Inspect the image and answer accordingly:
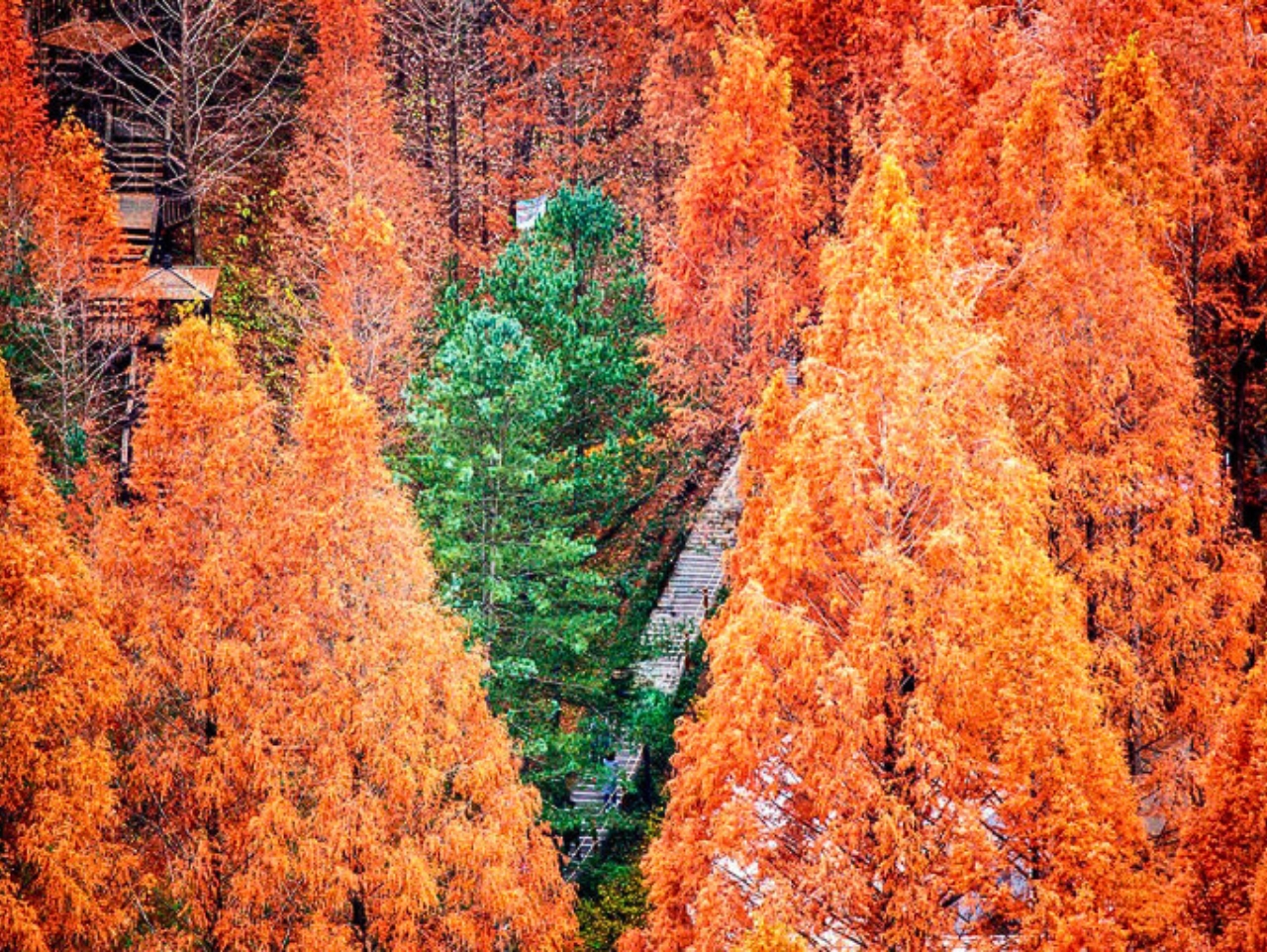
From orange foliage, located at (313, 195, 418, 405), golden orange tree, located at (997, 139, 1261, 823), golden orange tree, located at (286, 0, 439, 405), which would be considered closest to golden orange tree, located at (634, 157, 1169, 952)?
golden orange tree, located at (997, 139, 1261, 823)

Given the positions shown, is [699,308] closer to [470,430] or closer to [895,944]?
[470,430]

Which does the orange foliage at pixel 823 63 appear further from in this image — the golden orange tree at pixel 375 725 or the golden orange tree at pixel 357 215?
the golden orange tree at pixel 375 725

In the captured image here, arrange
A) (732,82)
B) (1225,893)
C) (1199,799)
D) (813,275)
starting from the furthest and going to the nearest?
(813,275), (732,82), (1199,799), (1225,893)

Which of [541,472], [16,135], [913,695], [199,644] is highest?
[16,135]

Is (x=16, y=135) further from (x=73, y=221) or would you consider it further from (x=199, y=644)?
(x=199, y=644)

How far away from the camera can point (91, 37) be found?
37.4m

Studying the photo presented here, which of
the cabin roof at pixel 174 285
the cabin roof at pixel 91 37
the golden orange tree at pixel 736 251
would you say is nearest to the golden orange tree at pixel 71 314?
the cabin roof at pixel 174 285

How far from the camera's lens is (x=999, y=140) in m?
23.5

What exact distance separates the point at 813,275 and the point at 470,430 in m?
8.70

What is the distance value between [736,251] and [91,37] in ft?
67.2

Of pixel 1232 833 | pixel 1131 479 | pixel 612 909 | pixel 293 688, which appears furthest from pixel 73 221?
pixel 1232 833

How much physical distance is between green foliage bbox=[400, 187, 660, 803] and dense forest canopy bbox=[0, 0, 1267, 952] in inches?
4.0

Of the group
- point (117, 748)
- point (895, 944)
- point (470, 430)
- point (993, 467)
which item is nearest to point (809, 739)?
point (895, 944)

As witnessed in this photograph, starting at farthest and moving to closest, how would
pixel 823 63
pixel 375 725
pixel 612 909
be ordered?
pixel 823 63, pixel 612 909, pixel 375 725
